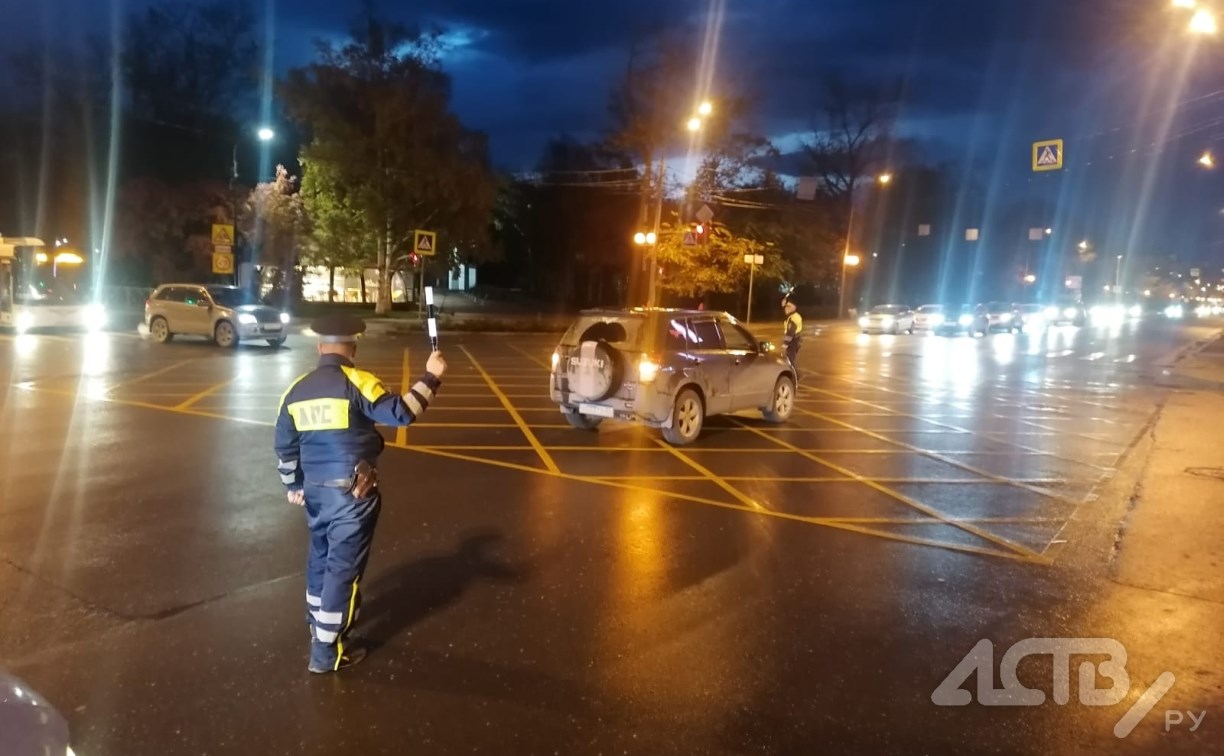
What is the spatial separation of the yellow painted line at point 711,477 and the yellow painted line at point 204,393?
6.65 metres

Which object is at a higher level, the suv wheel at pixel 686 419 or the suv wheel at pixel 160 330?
the suv wheel at pixel 686 419

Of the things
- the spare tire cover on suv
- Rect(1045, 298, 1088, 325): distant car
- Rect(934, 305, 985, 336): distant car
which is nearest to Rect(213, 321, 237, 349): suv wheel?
the spare tire cover on suv

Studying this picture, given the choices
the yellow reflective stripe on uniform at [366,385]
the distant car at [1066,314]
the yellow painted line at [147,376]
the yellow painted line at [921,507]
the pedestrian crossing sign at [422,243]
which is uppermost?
the pedestrian crossing sign at [422,243]

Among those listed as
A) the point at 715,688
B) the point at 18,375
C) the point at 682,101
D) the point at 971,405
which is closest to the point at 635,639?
the point at 715,688

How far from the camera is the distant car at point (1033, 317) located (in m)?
52.8

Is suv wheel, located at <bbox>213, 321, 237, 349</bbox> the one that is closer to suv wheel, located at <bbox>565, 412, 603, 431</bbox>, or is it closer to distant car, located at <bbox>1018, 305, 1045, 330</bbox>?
suv wheel, located at <bbox>565, 412, 603, 431</bbox>

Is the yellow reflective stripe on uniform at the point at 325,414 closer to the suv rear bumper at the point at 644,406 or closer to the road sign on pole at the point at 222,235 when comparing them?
the suv rear bumper at the point at 644,406

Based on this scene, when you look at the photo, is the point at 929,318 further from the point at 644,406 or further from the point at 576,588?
the point at 576,588

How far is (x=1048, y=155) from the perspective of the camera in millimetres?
21250

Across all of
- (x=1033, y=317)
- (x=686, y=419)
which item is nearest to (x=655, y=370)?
(x=686, y=419)

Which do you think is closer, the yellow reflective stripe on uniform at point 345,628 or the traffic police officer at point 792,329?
the yellow reflective stripe on uniform at point 345,628

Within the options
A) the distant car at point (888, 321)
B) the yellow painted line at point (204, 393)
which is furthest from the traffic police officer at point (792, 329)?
the distant car at point (888, 321)

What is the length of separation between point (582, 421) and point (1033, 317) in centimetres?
4943

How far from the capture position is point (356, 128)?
40844 millimetres
